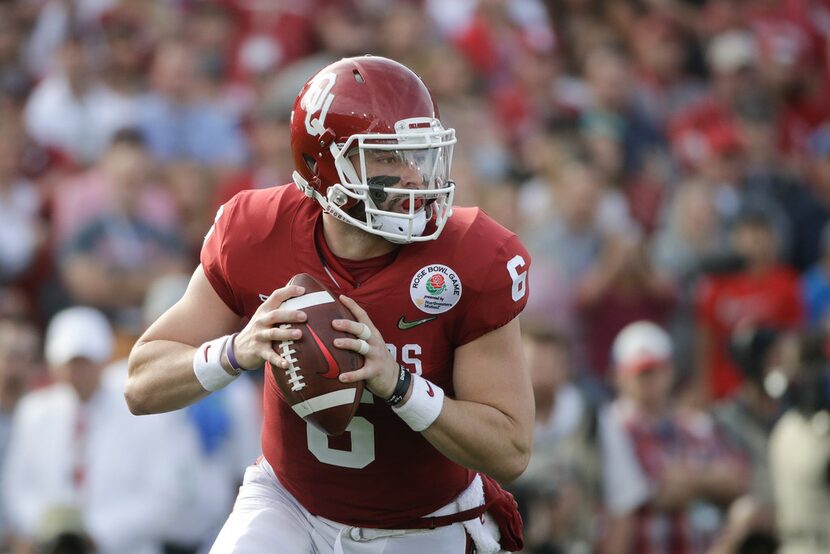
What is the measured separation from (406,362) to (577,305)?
482cm

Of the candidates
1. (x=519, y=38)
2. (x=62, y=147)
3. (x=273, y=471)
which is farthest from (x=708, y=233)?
(x=273, y=471)

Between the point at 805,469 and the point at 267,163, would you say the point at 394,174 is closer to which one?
the point at 805,469

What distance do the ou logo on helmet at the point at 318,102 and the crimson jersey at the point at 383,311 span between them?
11.0 inches

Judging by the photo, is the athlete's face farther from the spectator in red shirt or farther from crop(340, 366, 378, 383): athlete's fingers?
the spectator in red shirt

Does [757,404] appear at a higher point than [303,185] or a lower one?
lower

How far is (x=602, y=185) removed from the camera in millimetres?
9547

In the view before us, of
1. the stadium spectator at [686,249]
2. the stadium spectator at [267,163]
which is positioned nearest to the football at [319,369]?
the stadium spectator at [267,163]

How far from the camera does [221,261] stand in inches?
156

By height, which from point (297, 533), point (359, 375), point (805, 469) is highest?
point (359, 375)

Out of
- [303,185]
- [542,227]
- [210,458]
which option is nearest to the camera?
[303,185]

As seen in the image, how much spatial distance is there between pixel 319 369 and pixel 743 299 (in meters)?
5.69

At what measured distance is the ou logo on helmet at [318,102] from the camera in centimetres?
386

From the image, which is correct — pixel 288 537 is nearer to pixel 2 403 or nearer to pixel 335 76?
pixel 335 76

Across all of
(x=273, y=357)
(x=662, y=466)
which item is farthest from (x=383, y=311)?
(x=662, y=466)
